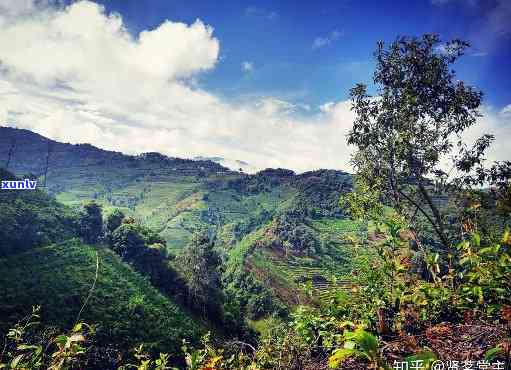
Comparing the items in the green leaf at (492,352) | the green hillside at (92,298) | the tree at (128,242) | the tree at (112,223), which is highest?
the green leaf at (492,352)

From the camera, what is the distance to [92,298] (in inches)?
1385

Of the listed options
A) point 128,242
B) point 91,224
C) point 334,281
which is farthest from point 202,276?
point 334,281

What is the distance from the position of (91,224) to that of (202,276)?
17.8 metres

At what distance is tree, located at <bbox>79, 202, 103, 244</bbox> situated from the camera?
49750 millimetres

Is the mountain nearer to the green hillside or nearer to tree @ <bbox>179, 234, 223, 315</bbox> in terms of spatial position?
tree @ <bbox>179, 234, 223, 315</bbox>

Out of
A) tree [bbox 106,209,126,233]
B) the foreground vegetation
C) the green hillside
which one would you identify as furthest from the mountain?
tree [bbox 106,209,126,233]

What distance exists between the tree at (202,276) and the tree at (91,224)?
42.5 ft

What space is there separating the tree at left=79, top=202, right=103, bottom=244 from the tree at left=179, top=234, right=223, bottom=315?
13.0 m

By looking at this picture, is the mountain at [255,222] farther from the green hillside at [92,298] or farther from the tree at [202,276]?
the green hillside at [92,298]

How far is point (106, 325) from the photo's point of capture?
1292 inches

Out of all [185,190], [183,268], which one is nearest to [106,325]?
[183,268]

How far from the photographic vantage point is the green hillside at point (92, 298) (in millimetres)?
31391

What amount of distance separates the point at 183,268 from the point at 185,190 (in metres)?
141

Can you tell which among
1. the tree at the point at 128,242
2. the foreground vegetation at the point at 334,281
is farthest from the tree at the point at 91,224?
the tree at the point at 128,242
